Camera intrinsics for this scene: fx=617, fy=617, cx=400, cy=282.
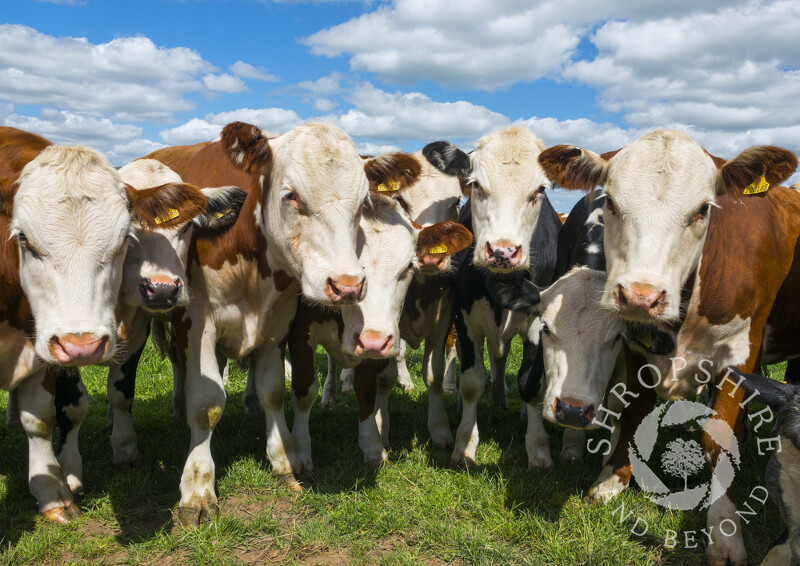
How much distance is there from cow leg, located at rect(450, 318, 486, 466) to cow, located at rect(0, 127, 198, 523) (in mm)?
2919

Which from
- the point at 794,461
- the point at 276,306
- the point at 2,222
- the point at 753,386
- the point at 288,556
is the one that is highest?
the point at 2,222

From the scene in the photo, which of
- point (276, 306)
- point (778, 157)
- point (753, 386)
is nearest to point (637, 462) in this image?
point (753, 386)

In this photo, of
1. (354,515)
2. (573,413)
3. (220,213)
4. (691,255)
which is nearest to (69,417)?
(220,213)

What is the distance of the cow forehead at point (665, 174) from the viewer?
3648mm

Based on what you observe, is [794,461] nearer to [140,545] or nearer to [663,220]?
[663,220]

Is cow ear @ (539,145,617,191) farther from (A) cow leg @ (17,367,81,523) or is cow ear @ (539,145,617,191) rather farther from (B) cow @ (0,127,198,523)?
(A) cow leg @ (17,367,81,523)

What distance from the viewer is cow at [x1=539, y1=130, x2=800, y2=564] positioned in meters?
3.57

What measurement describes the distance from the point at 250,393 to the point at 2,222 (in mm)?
3522

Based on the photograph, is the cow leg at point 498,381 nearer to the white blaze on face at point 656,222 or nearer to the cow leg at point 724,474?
the cow leg at point 724,474

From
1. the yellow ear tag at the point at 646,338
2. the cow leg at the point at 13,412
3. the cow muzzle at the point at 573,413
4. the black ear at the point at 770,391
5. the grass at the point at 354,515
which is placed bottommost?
the grass at the point at 354,515

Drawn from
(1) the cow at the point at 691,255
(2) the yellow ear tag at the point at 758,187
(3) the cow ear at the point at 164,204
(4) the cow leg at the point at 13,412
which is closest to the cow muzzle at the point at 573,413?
(1) the cow at the point at 691,255

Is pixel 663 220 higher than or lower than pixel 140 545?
higher

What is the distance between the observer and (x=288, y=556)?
384 cm

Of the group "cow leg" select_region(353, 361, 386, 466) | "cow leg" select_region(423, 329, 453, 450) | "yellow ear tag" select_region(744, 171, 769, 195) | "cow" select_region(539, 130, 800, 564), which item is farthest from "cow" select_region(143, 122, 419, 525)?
"yellow ear tag" select_region(744, 171, 769, 195)
